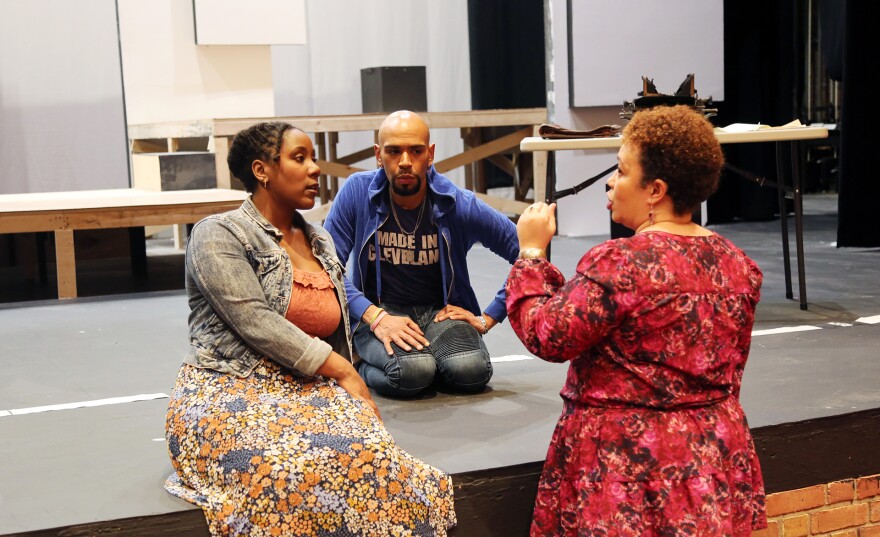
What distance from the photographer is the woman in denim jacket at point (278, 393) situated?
6.36 ft

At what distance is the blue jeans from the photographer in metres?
2.83

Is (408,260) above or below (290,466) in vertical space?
above

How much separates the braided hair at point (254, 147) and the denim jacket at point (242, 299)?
0.23ft

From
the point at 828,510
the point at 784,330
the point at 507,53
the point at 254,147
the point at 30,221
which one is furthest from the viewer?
the point at 507,53

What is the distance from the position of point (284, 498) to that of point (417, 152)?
1.24 m

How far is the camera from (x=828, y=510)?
2.68 m

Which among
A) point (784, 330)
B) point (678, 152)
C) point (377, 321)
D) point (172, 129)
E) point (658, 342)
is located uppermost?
point (172, 129)

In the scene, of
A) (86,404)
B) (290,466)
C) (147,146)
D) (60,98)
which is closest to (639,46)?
(147,146)

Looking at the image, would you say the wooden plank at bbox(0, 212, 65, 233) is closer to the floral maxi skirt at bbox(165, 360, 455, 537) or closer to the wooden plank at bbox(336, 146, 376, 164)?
the wooden plank at bbox(336, 146, 376, 164)

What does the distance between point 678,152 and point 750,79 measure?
628cm

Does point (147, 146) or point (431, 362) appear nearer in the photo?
point (431, 362)

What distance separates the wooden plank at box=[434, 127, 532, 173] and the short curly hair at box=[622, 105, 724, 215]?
16.1 feet

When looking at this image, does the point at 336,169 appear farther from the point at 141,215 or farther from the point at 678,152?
the point at 678,152

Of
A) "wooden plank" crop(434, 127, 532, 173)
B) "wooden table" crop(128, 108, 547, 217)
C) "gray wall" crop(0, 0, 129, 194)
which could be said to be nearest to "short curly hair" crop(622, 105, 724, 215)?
"wooden table" crop(128, 108, 547, 217)
